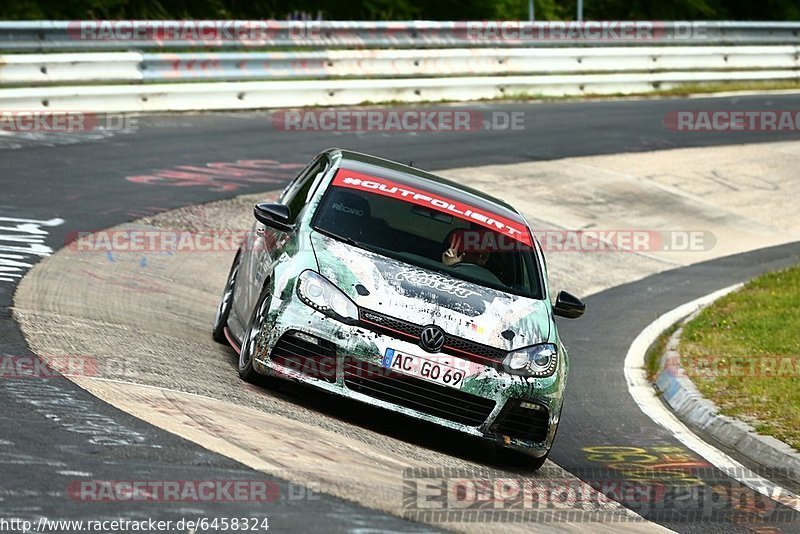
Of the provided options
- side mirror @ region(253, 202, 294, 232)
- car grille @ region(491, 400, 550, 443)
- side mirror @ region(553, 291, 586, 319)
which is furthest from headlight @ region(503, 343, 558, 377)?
side mirror @ region(253, 202, 294, 232)

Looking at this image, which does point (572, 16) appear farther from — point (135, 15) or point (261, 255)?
point (261, 255)

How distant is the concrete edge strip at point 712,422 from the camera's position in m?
8.77

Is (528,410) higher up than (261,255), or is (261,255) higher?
(261,255)

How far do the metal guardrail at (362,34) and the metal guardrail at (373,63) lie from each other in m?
0.30

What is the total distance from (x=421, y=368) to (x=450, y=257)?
134 cm

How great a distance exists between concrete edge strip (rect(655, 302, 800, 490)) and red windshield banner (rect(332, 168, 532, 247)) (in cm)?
198

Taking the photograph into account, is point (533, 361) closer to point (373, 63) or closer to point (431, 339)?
point (431, 339)

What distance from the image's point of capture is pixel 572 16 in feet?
130

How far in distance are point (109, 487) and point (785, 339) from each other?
7843 millimetres

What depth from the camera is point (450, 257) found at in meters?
8.73

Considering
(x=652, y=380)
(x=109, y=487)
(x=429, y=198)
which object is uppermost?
(x=429, y=198)

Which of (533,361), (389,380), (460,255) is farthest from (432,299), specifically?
(460,255)

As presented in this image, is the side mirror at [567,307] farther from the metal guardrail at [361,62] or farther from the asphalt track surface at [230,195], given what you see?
the metal guardrail at [361,62]

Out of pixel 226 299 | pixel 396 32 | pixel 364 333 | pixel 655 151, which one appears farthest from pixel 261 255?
pixel 396 32
